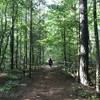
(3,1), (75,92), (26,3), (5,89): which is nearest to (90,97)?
(75,92)

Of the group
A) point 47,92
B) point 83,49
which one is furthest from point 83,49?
point 47,92

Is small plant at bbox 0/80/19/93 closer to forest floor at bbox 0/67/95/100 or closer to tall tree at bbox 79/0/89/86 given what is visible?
forest floor at bbox 0/67/95/100

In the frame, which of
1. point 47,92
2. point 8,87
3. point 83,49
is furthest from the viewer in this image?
point 83,49

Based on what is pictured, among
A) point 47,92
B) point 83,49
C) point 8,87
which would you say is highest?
point 83,49

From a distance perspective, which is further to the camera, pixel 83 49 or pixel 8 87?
pixel 83 49

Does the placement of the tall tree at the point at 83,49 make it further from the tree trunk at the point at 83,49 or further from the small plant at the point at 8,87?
the small plant at the point at 8,87

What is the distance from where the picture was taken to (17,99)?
41.4ft

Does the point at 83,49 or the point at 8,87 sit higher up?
the point at 83,49

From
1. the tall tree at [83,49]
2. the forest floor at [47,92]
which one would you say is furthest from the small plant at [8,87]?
the tall tree at [83,49]

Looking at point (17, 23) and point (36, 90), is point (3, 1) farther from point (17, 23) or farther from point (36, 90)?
point (36, 90)

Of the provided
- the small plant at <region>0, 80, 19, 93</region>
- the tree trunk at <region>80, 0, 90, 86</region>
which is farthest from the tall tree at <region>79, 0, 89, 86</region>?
the small plant at <region>0, 80, 19, 93</region>

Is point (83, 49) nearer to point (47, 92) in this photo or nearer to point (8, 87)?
point (47, 92)

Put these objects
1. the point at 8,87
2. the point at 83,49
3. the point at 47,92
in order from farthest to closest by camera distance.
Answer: the point at 83,49, the point at 8,87, the point at 47,92

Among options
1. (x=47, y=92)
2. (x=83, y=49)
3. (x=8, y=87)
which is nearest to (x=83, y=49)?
(x=83, y=49)
